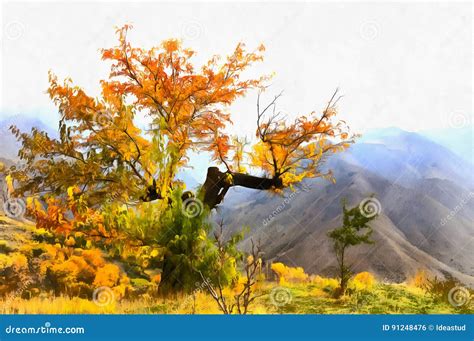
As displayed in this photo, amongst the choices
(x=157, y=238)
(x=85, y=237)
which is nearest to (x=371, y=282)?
(x=157, y=238)

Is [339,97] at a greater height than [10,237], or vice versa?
[339,97]

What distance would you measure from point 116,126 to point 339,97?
419cm

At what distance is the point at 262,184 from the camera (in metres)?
9.59

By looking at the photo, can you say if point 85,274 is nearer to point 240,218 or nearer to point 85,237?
point 85,237
